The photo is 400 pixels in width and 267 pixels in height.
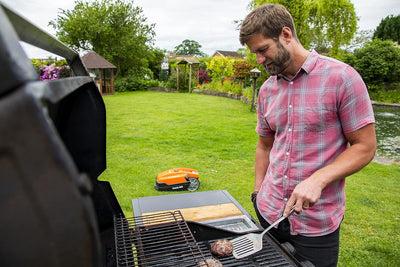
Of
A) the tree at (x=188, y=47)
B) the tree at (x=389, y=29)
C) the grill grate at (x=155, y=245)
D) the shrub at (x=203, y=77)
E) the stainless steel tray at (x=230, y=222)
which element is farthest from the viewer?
the tree at (x=188, y=47)

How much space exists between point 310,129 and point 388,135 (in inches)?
281

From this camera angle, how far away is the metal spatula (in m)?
1.29

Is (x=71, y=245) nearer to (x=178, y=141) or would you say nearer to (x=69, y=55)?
(x=69, y=55)

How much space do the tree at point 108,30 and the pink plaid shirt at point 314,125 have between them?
63.4 feet

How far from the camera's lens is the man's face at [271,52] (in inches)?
55.4

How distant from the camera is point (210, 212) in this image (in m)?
1.85

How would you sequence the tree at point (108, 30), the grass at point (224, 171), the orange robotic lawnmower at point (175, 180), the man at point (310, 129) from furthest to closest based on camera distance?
the tree at point (108, 30) < the orange robotic lawnmower at point (175, 180) < the grass at point (224, 171) < the man at point (310, 129)

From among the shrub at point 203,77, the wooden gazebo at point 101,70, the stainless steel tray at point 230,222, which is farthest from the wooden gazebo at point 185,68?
the stainless steel tray at point 230,222

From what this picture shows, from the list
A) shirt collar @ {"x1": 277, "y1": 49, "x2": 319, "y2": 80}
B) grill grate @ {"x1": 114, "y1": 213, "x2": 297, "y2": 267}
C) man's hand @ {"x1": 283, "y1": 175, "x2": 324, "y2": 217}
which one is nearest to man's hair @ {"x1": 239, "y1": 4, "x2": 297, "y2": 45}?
shirt collar @ {"x1": 277, "y1": 49, "x2": 319, "y2": 80}

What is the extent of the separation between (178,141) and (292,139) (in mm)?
4893

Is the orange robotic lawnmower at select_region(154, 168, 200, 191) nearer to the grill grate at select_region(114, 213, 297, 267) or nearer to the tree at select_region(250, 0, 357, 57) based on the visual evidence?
the grill grate at select_region(114, 213, 297, 267)

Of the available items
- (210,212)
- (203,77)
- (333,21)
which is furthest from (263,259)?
(203,77)

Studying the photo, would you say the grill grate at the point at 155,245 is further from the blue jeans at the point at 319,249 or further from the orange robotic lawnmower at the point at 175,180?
the orange robotic lawnmower at the point at 175,180

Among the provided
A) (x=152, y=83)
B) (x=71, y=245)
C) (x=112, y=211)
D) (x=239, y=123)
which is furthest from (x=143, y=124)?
(x=152, y=83)
